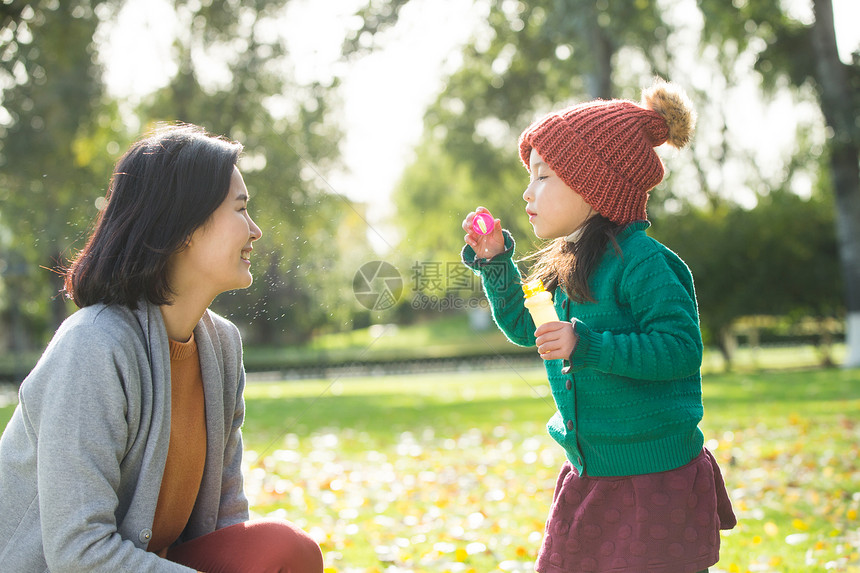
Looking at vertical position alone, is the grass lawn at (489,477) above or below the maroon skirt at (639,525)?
below

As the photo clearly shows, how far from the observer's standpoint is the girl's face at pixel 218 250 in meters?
2.01

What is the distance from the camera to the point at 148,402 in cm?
183

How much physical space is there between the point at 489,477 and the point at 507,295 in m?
3.46

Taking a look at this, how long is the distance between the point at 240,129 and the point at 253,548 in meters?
13.3

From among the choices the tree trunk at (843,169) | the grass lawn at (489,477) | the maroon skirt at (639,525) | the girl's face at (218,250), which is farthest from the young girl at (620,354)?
the tree trunk at (843,169)

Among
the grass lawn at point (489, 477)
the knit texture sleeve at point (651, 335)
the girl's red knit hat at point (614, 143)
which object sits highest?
the girl's red knit hat at point (614, 143)

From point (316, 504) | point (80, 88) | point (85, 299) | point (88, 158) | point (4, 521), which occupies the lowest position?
A: point (316, 504)

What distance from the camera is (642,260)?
215cm

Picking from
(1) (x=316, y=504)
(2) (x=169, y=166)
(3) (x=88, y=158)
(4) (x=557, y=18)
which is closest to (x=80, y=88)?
(3) (x=88, y=158)

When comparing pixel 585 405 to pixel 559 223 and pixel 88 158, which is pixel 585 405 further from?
pixel 88 158

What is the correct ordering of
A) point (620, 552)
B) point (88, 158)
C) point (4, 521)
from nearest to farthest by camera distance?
point (4, 521) → point (620, 552) → point (88, 158)

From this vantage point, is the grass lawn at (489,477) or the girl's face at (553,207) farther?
the grass lawn at (489,477)

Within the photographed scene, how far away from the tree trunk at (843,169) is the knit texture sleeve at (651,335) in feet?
41.5

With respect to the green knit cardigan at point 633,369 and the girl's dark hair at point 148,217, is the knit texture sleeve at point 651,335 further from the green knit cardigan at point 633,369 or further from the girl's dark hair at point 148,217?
the girl's dark hair at point 148,217
